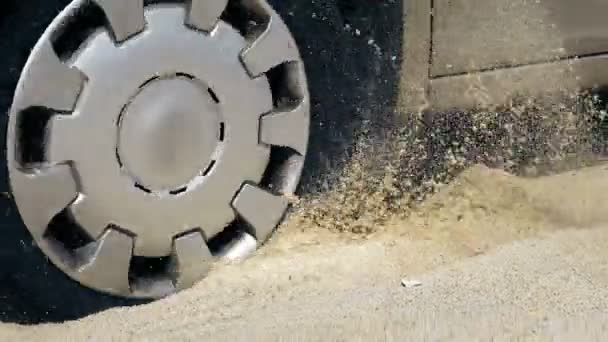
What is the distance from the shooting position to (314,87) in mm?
2611

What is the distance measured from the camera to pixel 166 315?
2340 mm

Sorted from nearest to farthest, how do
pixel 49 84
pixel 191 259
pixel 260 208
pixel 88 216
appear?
pixel 49 84
pixel 88 216
pixel 191 259
pixel 260 208

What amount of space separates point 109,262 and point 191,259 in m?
0.22

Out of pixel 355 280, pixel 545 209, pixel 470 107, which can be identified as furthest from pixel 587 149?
pixel 355 280

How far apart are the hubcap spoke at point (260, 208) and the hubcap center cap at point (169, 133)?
134mm

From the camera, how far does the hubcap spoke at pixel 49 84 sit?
2102mm

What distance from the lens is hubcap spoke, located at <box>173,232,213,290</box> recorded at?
7.92ft

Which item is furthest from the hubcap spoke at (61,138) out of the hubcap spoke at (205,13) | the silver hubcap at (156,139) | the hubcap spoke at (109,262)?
the hubcap spoke at (205,13)

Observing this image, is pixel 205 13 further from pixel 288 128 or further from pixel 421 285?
pixel 421 285

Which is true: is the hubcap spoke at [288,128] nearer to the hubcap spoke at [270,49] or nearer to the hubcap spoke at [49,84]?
the hubcap spoke at [270,49]

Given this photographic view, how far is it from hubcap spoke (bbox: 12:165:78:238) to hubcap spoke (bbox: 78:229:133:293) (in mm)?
130

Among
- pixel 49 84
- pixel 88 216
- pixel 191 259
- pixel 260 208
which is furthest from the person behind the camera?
pixel 260 208

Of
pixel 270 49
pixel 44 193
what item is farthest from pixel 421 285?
pixel 44 193

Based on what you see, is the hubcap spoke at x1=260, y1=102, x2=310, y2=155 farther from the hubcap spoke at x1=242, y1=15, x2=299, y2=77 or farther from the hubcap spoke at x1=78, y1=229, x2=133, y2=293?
the hubcap spoke at x1=78, y1=229, x2=133, y2=293
